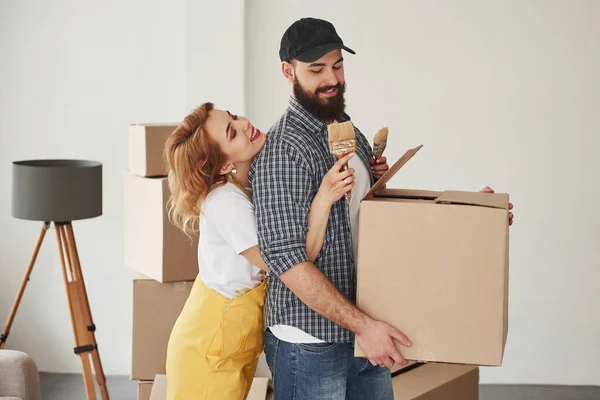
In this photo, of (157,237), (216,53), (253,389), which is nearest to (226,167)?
(253,389)

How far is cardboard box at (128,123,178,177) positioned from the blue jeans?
1.23m

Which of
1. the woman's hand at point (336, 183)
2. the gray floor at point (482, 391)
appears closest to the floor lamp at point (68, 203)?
the gray floor at point (482, 391)

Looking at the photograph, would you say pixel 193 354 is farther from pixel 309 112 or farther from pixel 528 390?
pixel 528 390

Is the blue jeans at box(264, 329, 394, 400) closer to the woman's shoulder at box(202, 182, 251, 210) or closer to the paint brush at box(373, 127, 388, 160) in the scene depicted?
the woman's shoulder at box(202, 182, 251, 210)

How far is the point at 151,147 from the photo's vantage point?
9.82 feet

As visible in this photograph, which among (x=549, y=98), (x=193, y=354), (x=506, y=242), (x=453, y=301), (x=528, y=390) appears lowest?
(x=528, y=390)

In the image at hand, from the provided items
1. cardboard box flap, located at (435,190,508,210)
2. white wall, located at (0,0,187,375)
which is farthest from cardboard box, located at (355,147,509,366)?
white wall, located at (0,0,187,375)

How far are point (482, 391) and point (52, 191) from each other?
2272 millimetres

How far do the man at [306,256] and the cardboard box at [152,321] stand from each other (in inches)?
45.3

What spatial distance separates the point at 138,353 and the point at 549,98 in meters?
2.33

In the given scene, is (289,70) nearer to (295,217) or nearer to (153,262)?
(295,217)

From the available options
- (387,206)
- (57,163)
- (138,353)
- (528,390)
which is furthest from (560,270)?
(387,206)

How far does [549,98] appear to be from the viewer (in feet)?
13.4

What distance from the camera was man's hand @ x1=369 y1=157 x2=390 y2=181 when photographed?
204cm
